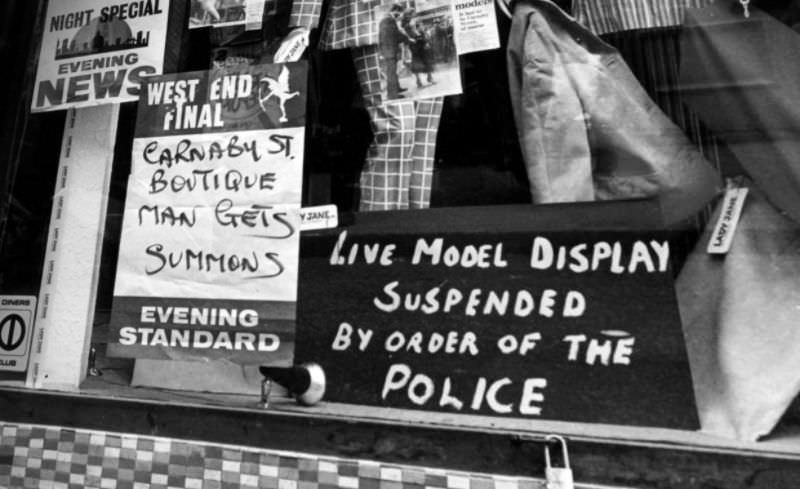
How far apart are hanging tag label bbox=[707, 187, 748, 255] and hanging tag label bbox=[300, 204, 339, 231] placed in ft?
3.92

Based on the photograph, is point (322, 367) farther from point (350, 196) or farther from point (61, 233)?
point (61, 233)

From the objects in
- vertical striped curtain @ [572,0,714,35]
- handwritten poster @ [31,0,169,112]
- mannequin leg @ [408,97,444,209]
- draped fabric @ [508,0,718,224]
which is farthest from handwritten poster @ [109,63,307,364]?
vertical striped curtain @ [572,0,714,35]

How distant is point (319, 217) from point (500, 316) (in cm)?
72

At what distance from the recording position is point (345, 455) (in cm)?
156

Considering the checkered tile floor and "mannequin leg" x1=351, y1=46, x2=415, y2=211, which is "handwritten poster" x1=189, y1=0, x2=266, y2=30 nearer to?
"mannequin leg" x1=351, y1=46, x2=415, y2=211

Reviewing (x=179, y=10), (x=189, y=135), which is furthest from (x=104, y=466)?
(x=179, y=10)

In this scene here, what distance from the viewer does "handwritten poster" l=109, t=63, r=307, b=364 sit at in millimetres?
1787

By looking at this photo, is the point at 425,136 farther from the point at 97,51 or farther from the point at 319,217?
the point at 97,51

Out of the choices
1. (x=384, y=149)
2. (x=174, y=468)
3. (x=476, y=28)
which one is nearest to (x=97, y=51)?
(x=384, y=149)

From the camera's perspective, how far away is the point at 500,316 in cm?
162

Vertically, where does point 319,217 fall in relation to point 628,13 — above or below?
below

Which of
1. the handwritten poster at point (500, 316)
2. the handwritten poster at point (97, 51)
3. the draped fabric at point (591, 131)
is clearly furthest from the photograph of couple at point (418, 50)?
the handwritten poster at point (97, 51)

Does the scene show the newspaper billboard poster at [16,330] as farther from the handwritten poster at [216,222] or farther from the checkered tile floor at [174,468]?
the handwritten poster at [216,222]

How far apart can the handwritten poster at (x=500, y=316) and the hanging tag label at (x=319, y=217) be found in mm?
29
